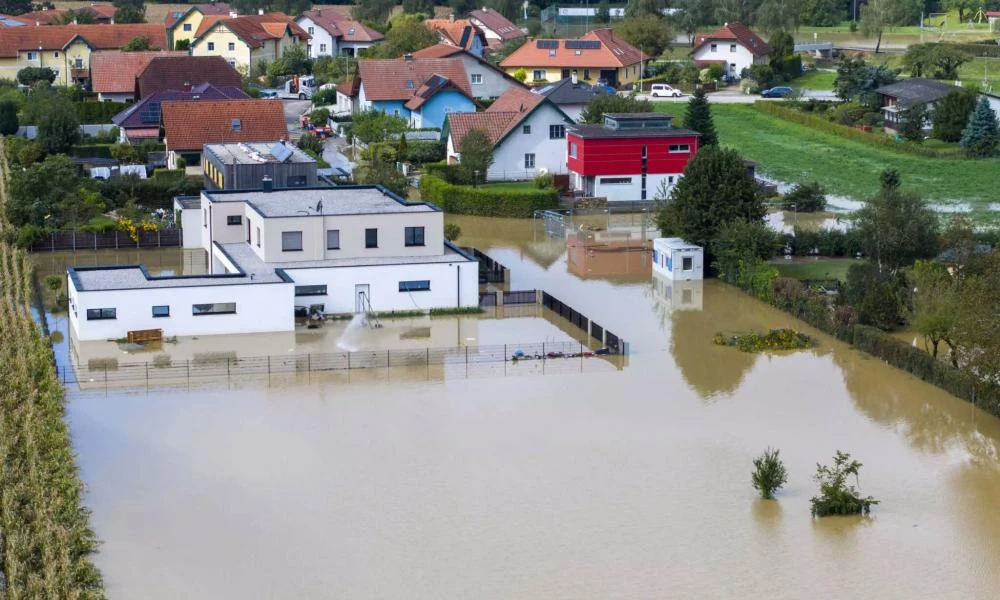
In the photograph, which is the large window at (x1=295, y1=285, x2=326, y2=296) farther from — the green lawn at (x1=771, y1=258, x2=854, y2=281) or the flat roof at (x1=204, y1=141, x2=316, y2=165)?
the green lawn at (x1=771, y1=258, x2=854, y2=281)

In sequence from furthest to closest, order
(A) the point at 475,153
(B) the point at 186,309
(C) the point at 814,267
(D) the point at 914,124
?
(D) the point at 914,124 → (A) the point at 475,153 → (C) the point at 814,267 → (B) the point at 186,309

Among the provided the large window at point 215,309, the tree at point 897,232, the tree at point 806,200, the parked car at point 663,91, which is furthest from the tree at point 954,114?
the large window at point 215,309

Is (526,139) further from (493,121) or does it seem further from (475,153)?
(475,153)

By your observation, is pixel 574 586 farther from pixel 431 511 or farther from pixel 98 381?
pixel 98 381

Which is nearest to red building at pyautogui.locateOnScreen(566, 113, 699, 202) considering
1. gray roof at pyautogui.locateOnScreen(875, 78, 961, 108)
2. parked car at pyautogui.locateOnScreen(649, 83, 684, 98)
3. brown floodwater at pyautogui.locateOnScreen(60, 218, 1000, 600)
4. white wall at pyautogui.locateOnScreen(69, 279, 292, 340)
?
gray roof at pyautogui.locateOnScreen(875, 78, 961, 108)

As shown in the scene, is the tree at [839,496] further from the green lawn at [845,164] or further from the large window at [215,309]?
the green lawn at [845,164]

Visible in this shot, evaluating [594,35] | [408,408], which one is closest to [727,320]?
[408,408]

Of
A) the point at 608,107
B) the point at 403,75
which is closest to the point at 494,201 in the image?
the point at 608,107
